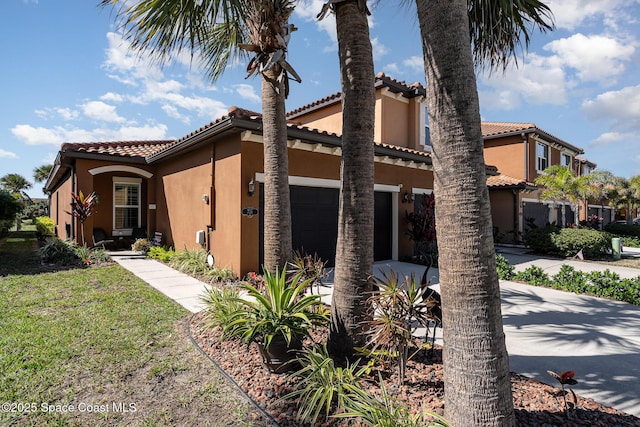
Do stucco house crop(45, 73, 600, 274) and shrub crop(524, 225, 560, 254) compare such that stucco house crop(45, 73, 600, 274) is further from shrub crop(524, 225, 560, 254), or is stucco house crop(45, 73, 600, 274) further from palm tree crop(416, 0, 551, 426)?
palm tree crop(416, 0, 551, 426)

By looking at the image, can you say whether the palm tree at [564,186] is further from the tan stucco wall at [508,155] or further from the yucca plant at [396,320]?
the yucca plant at [396,320]

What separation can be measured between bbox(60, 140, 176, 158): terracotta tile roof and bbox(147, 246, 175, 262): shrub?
3.78 meters

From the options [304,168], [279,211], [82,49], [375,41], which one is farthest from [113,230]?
[375,41]

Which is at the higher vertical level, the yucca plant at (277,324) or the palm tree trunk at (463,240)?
the palm tree trunk at (463,240)

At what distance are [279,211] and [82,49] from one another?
5942mm

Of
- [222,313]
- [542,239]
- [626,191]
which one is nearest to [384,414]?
[222,313]

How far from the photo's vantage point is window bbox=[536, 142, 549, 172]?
19675 millimetres

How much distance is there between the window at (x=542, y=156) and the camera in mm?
19675

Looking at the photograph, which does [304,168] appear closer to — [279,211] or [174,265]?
[279,211]

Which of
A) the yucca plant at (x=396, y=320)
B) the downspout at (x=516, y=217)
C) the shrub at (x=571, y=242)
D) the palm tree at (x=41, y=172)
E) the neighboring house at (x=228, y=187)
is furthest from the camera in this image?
the palm tree at (x=41, y=172)

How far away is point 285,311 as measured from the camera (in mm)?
3947

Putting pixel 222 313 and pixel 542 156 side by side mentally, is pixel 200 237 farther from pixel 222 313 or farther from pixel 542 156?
pixel 542 156

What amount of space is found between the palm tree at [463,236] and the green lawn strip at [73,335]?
3180 millimetres

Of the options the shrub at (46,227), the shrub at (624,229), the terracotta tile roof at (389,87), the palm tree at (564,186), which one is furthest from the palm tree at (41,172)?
the shrub at (624,229)
